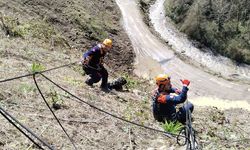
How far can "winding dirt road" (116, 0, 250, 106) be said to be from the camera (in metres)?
20.6

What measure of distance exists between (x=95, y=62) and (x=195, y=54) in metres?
11.7

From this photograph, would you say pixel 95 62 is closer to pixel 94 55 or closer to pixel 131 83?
pixel 94 55

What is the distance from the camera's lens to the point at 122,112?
39.9 ft

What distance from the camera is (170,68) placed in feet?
74.0

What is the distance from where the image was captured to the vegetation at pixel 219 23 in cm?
2537

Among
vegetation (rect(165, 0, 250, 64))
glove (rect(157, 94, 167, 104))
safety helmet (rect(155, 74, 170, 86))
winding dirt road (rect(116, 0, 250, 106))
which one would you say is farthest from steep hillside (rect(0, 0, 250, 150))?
vegetation (rect(165, 0, 250, 64))

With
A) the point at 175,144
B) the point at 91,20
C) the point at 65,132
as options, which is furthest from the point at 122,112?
the point at 91,20

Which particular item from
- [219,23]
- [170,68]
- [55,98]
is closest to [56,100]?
[55,98]

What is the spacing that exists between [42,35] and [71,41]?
219cm

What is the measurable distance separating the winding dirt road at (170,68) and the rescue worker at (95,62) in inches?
261

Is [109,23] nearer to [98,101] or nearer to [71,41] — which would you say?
[71,41]

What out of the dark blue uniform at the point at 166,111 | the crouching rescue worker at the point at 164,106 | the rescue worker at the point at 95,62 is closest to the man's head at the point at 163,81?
the crouching rescue worker at the point at 164,106

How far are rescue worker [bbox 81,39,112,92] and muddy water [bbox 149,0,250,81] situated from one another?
10316mm

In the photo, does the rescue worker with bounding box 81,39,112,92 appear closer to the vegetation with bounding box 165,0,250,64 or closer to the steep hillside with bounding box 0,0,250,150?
the steep hillside with bounding box 0,0,250,150
